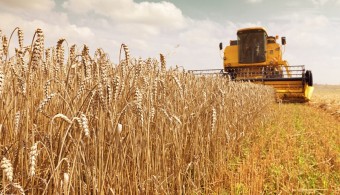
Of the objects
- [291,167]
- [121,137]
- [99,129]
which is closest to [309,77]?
[291,167]

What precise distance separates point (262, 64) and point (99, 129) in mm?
14593

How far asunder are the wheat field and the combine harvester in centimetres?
1102

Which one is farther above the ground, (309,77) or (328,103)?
(309,77)

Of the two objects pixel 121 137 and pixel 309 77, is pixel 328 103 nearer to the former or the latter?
pixel 309 77

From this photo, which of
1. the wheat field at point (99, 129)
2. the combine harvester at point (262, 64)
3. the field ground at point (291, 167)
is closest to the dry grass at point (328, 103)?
the combine harvester at point (262, 64)

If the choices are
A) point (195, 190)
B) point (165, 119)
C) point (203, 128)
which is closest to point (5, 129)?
point (165, 119)

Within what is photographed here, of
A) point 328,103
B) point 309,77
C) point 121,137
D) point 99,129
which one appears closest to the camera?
point 99,129

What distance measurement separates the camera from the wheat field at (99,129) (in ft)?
4.87

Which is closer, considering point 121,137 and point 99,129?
point 99,129

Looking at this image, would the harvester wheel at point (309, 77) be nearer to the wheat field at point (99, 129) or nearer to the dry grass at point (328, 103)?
the dry grass at point (328, 103)

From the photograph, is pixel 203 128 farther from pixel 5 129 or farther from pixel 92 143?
pixel 5 129

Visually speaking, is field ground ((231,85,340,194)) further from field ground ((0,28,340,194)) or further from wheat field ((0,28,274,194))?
wheat field ((0,28,274,194))

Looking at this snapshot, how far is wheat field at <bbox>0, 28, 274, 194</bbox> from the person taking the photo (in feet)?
4.87

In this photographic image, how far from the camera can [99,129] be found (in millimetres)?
1629
